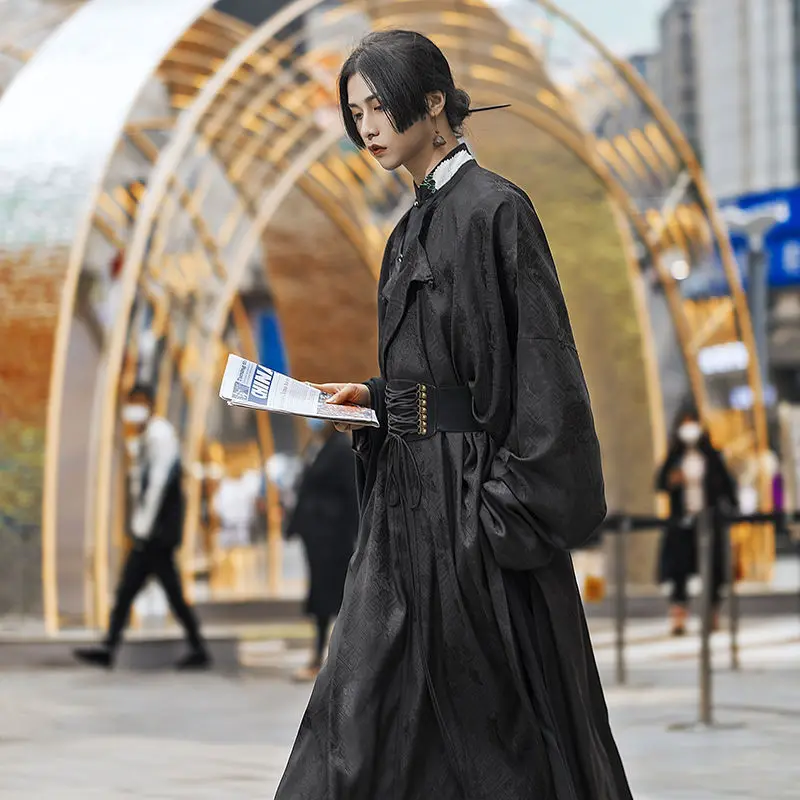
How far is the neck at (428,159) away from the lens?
420 centimetres

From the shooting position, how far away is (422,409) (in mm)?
4105

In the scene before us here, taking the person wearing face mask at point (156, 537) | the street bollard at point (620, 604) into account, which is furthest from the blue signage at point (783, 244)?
the street bollard at point (620, 604)

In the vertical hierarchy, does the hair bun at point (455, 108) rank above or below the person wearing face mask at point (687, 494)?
above

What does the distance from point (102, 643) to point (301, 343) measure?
10.4 m

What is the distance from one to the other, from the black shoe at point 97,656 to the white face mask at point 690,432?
16.0 ft

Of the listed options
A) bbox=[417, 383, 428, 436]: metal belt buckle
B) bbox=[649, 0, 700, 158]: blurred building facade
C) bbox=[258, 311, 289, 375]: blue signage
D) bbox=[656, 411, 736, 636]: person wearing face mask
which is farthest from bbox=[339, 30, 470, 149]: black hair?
bbox=[649, 0, 700, 158]: blurred building facade

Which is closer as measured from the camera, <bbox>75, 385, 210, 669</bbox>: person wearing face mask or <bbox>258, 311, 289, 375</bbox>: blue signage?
<bbox>75, 385, 210, 669</bbox>: person wearing face mask

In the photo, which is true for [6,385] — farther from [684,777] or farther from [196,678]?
[684,777]

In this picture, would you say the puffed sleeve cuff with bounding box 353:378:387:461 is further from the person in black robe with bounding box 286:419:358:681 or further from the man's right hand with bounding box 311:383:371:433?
the person in black robe with bounding box 286:419:358:681

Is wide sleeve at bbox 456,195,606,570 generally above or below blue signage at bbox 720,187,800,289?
below

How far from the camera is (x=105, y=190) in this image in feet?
55.4

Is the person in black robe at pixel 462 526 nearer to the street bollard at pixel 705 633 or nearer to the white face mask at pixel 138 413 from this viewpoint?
the street bollard at pixel 705 633

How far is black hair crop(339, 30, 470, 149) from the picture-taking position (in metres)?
4.07

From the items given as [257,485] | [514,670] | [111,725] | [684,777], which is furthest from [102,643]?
[257,485]
